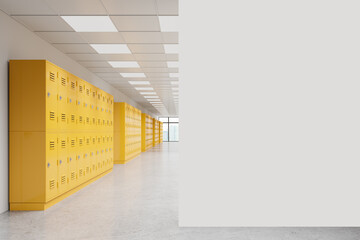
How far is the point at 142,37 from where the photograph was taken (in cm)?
507

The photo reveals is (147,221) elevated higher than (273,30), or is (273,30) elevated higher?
(273,30)

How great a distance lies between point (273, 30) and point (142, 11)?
252 centimetres

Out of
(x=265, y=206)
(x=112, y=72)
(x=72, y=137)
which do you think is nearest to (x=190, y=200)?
(x=265, y=206)

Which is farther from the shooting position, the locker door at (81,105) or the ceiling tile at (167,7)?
the locker door at (81,105)

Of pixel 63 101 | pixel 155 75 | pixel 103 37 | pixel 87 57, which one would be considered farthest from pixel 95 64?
pixel 63 101

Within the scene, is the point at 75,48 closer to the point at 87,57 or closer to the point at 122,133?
the point at 87,57

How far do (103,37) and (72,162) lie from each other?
233 cm

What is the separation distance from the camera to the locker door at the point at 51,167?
13.5ft

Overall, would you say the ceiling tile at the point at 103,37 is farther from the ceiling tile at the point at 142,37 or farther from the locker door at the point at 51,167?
the locker door at the point at 51,167

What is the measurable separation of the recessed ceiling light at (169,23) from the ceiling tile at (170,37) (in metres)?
0.14

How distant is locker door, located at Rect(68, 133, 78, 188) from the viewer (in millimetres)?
4908

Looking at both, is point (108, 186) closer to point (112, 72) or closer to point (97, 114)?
point (97, 114)

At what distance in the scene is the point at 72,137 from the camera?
5.06m

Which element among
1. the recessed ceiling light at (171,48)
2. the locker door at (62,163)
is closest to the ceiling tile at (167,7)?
the recessed ceiling light at (171,48)
